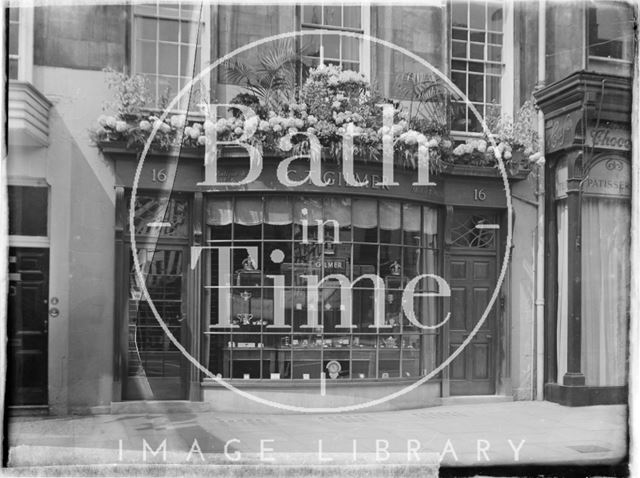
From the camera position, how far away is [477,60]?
720 cm

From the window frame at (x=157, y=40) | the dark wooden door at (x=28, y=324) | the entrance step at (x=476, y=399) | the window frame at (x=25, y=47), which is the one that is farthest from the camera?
the entrance step at (x=476, y=399)

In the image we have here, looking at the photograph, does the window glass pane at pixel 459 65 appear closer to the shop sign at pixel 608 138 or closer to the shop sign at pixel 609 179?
the shop sign at pixel 608 138

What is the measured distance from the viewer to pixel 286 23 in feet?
21.8

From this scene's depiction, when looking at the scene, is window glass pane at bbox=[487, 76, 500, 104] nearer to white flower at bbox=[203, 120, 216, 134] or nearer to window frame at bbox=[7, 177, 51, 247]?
white flower at bbox=[203, 120, 216, 134]

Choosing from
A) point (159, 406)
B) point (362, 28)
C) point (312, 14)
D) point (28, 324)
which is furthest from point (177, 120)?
point (159, 406)

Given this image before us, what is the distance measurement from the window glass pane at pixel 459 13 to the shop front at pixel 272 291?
1.60m

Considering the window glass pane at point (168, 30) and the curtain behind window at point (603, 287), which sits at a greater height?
the window glass pane at point (168, 30)

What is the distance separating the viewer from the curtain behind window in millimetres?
6898

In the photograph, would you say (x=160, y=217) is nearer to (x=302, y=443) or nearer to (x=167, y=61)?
(x=167, y=61)

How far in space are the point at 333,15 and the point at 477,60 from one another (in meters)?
1.59

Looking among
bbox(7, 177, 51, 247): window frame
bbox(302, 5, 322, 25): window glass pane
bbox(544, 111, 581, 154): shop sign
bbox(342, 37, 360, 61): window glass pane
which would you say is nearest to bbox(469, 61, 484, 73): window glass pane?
bbox(544, 111, 581, 154): shop sign

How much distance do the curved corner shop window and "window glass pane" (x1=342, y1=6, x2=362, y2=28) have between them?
171 cm

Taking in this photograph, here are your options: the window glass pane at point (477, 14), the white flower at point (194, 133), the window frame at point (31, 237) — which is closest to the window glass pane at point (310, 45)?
the white flower at point (194, 133)

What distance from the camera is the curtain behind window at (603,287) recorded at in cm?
690
